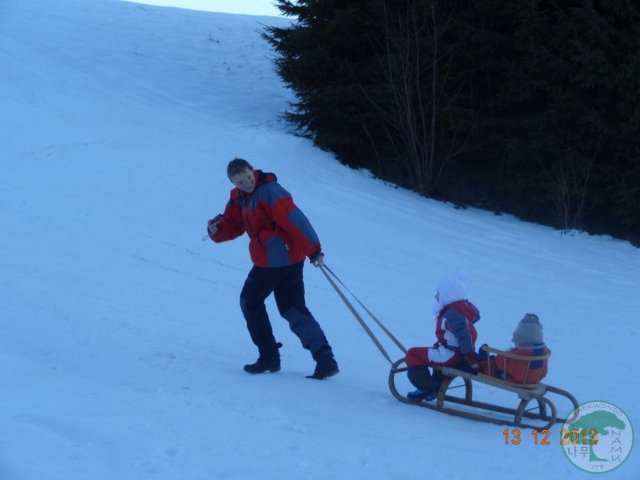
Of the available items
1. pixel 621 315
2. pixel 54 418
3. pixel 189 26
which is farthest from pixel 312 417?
pixel 189 26

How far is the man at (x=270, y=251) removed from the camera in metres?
4.98

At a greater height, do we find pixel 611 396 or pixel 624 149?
pixel 624 149

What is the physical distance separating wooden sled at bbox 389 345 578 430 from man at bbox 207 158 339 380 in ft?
2.30

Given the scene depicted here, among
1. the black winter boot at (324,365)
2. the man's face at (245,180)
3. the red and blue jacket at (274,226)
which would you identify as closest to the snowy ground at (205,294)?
the black winter boot at (324,365)

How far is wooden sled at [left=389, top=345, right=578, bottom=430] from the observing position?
458 centimetres

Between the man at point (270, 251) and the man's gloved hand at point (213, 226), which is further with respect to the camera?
the man's gloved hand at point (213, 226)

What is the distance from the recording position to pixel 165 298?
704 centimetres

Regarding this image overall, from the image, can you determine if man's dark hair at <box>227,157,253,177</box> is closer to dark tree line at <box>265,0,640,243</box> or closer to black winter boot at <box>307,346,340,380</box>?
black winter boot at <box>307,346,340,380</box>

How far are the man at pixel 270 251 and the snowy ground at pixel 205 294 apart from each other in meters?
0.28

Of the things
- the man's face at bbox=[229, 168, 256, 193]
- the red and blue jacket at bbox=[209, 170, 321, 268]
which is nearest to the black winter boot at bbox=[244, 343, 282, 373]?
the red and blue jacket at bbox=[209, 170, 321, 268]

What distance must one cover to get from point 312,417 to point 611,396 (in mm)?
2531

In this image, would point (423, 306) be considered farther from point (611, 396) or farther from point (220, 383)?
point (220, 383)

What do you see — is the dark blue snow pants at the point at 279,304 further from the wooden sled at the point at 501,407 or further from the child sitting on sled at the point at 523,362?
the child sitting on sled at the point at 523,362

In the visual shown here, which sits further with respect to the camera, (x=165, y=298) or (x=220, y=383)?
(x=165, y=298)
